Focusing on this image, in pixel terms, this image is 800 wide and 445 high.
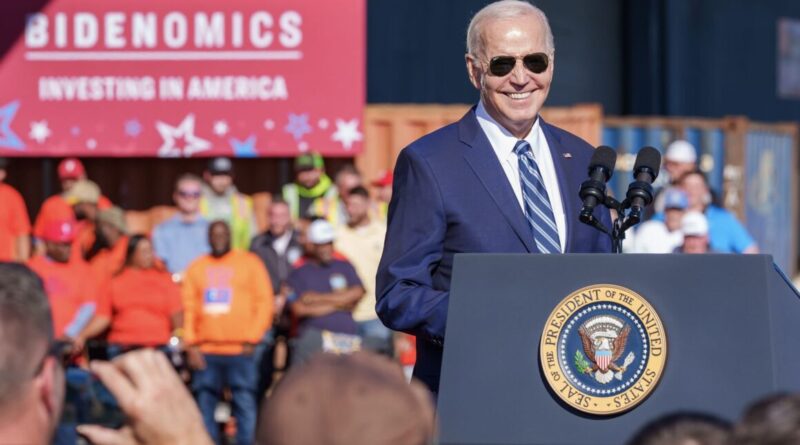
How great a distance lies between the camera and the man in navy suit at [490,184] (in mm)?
3945

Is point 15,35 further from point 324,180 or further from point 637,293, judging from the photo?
point 637,293

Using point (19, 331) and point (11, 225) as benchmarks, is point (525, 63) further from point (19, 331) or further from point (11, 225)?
point (11, 225)

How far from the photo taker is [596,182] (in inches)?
149

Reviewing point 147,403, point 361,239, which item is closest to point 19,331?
point 147,403

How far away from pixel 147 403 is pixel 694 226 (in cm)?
755

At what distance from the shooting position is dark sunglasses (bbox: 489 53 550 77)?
4.12m

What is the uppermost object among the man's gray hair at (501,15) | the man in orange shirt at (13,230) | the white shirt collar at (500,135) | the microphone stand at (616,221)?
the man's gray hair at (501,15)

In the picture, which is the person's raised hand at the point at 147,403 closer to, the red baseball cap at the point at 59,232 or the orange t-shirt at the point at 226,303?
the orange t-shirt at the point at 226,303

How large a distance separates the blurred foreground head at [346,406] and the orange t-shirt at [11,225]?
10004mm

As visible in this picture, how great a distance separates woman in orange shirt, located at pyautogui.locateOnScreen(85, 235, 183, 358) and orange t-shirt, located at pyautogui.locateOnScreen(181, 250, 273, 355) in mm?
127

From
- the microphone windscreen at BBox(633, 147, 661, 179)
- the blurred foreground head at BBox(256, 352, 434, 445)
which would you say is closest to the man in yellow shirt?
the microphone windscreen at BBox(633, 147, 661, 179)

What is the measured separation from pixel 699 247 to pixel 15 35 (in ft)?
21.9

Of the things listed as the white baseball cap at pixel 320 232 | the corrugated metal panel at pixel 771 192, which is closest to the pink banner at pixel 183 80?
the white baseball cap at pixel 320 232

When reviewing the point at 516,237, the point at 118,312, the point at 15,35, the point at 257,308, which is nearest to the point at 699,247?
the point at 257,308
